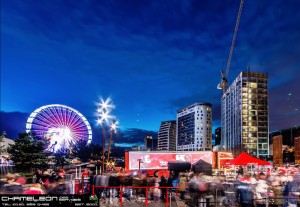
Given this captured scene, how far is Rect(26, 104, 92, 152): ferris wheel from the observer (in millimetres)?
46031

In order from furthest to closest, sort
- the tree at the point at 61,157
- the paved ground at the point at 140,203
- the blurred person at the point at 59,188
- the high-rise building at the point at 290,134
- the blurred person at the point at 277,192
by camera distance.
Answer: the high-rise building at the point at 290,134, the tree at the point at 61,157, the paved ground at the point at 140,203, the blurred person at the point at 277,192, the blurred person at the point at 59,188

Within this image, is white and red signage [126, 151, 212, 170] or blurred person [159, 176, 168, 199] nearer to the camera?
blurred person [159, 176, 168, 199]

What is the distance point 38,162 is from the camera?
36.8 metres

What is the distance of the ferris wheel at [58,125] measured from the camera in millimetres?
46031

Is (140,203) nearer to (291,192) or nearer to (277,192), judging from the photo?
(277,192)

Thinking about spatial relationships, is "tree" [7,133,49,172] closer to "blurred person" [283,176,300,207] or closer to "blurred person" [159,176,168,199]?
"blurred person" [159,176,168,199]

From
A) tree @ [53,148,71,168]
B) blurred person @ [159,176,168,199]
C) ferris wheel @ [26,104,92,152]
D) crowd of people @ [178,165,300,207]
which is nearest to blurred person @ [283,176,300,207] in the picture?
crowd of people @ [178,165,300,207]

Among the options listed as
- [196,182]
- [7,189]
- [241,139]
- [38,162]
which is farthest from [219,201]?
[241,139]

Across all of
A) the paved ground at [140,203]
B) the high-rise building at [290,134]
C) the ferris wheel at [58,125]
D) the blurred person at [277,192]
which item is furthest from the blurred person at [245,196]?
the high-rise building at [290,134]

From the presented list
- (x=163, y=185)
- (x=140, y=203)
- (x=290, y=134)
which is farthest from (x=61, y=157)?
(x=290, y=134)

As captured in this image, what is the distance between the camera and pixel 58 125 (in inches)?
1935

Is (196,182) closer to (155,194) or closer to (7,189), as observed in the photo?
(155,194)

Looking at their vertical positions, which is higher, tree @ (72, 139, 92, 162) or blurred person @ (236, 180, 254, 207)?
blurred person @ (236, 180, 254, 207)

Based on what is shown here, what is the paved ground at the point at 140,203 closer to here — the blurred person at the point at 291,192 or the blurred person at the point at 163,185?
the blurred person at the point at 163,185
